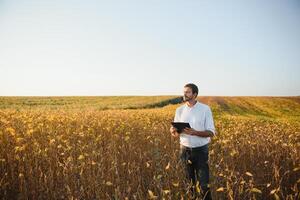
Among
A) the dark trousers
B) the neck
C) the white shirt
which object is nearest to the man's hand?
the white shirt

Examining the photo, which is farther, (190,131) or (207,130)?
(207,130)

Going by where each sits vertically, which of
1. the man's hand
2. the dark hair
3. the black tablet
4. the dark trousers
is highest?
the dark hair

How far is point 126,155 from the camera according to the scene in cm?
573

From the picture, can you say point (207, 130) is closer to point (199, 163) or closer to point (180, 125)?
point (180, 125)

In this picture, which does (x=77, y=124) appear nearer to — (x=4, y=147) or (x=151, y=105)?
(x=4, y=147)

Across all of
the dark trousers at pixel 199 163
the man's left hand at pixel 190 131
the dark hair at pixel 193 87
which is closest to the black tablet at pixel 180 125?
the man's left hand at pixel 190 131

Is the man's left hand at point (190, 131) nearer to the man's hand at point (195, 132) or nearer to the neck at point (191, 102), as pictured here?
the man's hand at point (195, 132)

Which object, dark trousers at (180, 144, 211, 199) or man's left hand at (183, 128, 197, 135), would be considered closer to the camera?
man's left hand at (183, 128, 197, 135)

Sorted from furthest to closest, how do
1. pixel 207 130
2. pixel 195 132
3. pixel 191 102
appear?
1. pixel 191 102
2. pixel 207 130
3. pixel 195 132

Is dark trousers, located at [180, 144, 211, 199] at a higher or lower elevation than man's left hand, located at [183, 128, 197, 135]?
lower

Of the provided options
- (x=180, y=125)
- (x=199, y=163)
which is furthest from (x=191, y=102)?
(x=199, y=163)

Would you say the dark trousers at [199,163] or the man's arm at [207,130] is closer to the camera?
the man's arm at [207,130]

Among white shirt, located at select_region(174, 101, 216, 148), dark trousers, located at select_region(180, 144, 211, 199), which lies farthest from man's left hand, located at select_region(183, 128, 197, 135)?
dark trousers, located at select_region(180, 144, 211, 199)

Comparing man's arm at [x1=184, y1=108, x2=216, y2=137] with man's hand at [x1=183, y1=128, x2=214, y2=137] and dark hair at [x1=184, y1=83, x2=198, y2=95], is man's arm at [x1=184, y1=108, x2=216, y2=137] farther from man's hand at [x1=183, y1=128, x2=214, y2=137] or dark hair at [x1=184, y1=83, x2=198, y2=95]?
dark hair at [x1=184, y1=83, x2=198, y2=95]
